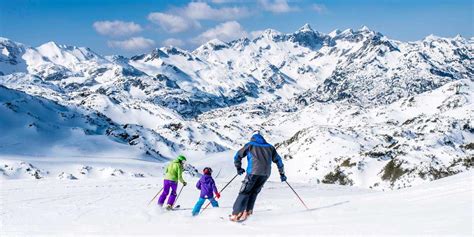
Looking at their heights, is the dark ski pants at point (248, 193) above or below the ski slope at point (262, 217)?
above

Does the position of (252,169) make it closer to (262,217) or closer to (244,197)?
(244,197)

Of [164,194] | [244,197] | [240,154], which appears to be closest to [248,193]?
[244,197]

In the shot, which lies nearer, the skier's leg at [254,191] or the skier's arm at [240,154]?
the skier's arm at [240,154]

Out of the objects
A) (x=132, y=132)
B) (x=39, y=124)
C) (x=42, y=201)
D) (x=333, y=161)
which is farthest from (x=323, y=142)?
(x=42, y=201)

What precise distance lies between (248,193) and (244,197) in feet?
0.64

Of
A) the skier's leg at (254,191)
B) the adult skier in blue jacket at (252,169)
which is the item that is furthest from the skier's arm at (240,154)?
the skier's leg at (254,191)

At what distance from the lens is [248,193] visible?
13180mm

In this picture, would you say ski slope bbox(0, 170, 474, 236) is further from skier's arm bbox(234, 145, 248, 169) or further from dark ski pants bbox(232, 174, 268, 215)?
skier's arm bbox(234, 145, 248, 169)

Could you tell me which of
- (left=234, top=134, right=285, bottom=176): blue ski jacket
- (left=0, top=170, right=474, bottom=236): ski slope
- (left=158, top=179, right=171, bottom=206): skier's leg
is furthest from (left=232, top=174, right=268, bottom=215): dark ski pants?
(left=158, top=179, right=171, bottom=206): skier's leg

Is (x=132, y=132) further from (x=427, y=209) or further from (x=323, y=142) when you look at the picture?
(x=427, y=209)

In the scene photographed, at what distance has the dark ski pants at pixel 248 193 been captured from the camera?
12.9 m

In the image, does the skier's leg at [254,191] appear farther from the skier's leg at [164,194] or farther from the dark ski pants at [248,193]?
the skier's leg at [164,194]

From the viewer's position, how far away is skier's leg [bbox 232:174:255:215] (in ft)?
42.4

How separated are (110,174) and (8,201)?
135 feet
